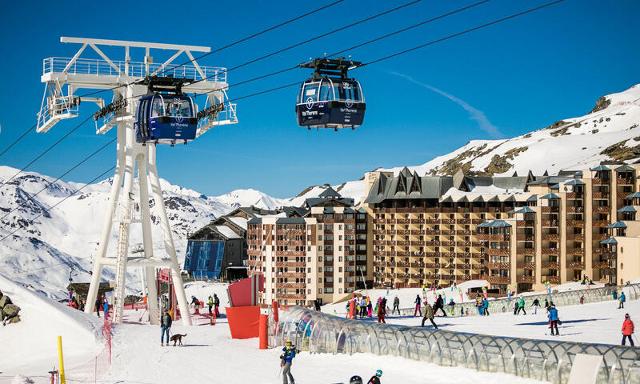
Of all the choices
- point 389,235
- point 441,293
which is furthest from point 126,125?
point 389,235

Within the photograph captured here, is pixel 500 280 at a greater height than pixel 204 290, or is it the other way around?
pixel 500 280

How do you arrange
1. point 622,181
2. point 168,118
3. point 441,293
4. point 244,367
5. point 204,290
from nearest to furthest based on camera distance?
1. point 244,367
2. point 168,118
3. point 441,293
4. point 622,181
5. point 204,290

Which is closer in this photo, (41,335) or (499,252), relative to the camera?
(41,335)

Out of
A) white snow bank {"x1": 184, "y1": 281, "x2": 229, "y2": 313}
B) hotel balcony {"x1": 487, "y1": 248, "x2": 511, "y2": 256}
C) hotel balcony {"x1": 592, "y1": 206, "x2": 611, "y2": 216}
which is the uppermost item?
hotel balcony {"x1": 592, "y1": 206, "x2": 611, "y2": 216}

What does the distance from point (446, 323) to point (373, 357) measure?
1451 cm

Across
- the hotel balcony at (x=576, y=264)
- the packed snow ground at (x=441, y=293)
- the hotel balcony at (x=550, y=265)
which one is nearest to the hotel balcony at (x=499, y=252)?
the hotel balcony at (x=550, y=265)

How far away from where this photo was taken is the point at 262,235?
14300cm

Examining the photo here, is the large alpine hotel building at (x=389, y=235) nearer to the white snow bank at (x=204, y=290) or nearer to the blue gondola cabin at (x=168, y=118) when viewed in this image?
the white snow bank at (x=204, y=290)

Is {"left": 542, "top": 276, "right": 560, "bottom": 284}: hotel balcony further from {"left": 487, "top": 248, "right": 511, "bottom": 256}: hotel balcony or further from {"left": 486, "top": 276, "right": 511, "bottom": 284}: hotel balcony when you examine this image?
{"left": 487, "top": 248, "right": 511, "bottom": 256}: hotel balcony

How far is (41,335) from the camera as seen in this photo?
44625 millimetres

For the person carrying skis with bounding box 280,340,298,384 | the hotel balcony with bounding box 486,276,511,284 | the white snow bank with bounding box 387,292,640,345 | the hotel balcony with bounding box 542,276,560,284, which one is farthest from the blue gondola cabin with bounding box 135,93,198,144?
the hotel balcony with bounding box 542,276,560,284

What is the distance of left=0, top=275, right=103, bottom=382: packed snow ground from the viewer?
4106cm

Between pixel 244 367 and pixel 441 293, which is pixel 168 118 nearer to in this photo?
pixel 244 367

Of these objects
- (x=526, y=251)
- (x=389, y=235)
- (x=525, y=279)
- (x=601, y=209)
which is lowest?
(x=525, y=279)
